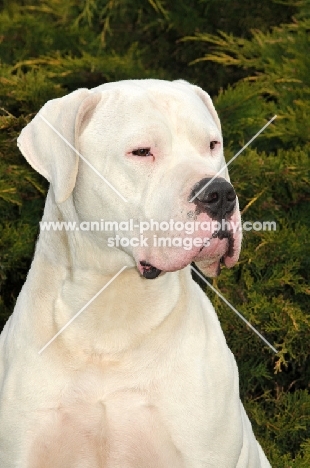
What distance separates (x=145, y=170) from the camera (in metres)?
3.34

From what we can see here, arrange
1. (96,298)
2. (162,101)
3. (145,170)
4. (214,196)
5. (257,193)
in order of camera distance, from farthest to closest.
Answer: (257,193) → (96,298) → (162,101) → (145,170) → (214,196)

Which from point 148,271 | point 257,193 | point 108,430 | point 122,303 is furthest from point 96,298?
point 257,193

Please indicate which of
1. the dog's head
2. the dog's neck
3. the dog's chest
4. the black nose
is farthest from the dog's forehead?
the dog's chest

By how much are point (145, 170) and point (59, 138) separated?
32 cm

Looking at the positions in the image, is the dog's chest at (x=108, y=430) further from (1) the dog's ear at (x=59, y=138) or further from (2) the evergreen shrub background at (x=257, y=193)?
(2) the evergreen shrub background at (x=257, y=193)

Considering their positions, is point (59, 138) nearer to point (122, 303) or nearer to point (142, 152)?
point (142, 152)

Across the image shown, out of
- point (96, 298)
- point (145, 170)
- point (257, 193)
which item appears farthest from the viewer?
point (257, 193)

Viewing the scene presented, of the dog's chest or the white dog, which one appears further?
the dog's chest

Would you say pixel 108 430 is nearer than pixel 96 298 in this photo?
Yes

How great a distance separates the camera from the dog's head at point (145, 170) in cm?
327

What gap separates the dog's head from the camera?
3266 mm

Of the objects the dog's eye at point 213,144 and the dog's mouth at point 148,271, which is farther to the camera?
the dog's eye at point 213,144

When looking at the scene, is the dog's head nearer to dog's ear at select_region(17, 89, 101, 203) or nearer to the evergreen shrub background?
dog's ear at select_region(17, 89, 101, 203)

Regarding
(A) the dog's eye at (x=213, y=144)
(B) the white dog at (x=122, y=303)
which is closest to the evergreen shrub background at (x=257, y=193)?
(B) the white dog at (x=122, y=303)
